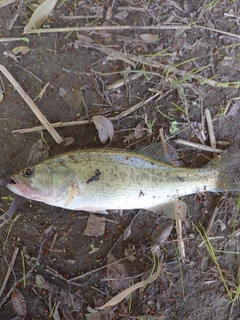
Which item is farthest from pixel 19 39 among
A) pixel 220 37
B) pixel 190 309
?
pixel 190 309

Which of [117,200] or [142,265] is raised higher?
[117,200]

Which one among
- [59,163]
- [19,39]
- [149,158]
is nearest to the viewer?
[59,163]

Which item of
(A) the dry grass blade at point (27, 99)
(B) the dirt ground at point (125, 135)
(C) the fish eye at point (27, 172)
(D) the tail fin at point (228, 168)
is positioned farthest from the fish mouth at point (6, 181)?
(D) the tail fin at point (228, 168)

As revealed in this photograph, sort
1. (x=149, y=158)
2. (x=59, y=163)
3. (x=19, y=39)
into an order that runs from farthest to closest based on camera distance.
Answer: (x=19, y=39) → (x=149, y=158) → (x=59, y=163)

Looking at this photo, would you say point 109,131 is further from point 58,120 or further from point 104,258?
point 104,258

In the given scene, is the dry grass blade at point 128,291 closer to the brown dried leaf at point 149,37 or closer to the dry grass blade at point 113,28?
the brown dried leaf at point 149,37

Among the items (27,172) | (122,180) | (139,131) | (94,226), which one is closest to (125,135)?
(139,131)

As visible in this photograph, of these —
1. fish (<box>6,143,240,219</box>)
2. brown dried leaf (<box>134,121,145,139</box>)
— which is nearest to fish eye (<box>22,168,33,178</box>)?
fish (<box>6,143,240,219</box>)
